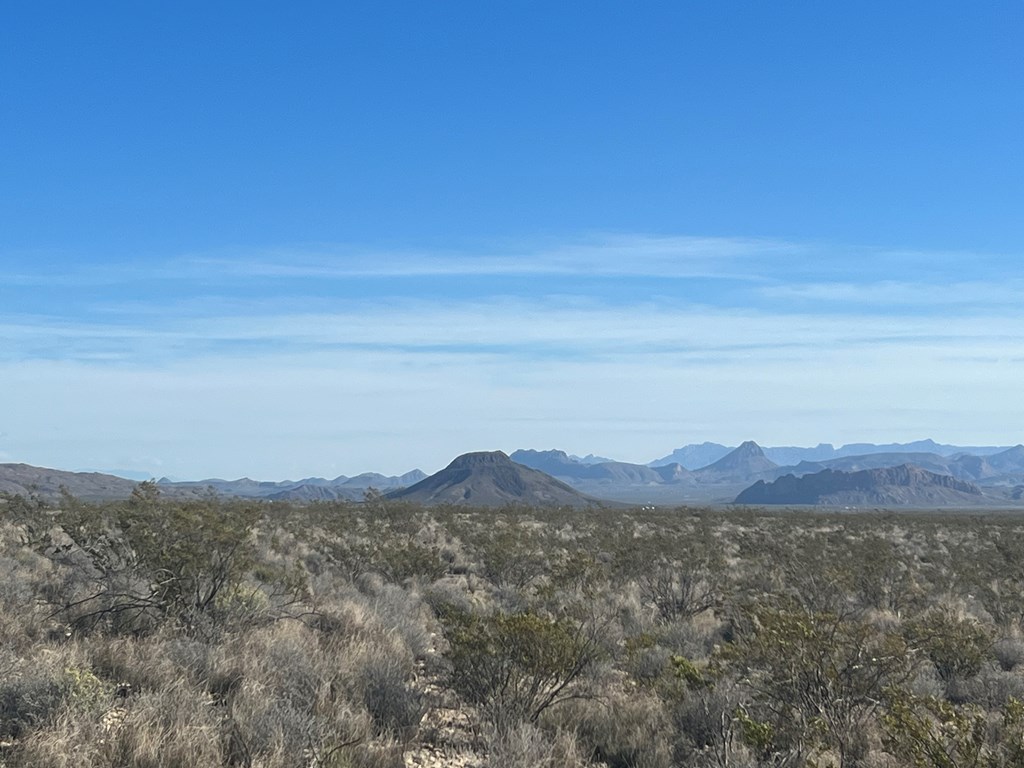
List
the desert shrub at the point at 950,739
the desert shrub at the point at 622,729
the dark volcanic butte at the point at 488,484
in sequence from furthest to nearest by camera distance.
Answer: the dark volcanic butte at the point at 488,484
the desert shrub at the point at 622,729
the desert shrub at the point at 950,739

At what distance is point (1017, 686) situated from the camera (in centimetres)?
998

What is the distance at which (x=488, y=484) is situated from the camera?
168 m

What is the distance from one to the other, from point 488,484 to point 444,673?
160 meters

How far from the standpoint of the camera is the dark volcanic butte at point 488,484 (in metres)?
158

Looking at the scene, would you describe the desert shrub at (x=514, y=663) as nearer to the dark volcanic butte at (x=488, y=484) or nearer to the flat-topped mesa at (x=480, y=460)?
the dark volcanic butte at (x=488, y=484)

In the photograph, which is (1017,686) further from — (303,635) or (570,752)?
(303,635)

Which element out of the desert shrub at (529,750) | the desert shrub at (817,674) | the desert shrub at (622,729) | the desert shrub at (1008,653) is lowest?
the desert shrub at (1008,653)

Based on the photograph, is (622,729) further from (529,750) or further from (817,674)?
(817,674)

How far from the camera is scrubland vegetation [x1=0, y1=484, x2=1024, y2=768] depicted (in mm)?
6203

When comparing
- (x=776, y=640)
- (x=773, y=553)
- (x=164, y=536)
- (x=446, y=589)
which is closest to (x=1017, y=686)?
(x=776, y=640)

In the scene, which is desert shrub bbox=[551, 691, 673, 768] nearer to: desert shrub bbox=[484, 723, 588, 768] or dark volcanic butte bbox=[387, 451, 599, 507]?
desert shrub bbox=[484, 723, 588, 768]

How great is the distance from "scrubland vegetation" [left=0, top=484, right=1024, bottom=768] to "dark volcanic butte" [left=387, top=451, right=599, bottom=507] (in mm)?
137912

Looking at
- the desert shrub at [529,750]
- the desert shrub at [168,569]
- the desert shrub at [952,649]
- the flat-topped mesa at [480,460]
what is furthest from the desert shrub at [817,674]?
the flat-topped mesa at [480,460]

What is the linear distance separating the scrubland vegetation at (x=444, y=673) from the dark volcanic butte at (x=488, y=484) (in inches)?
5430
